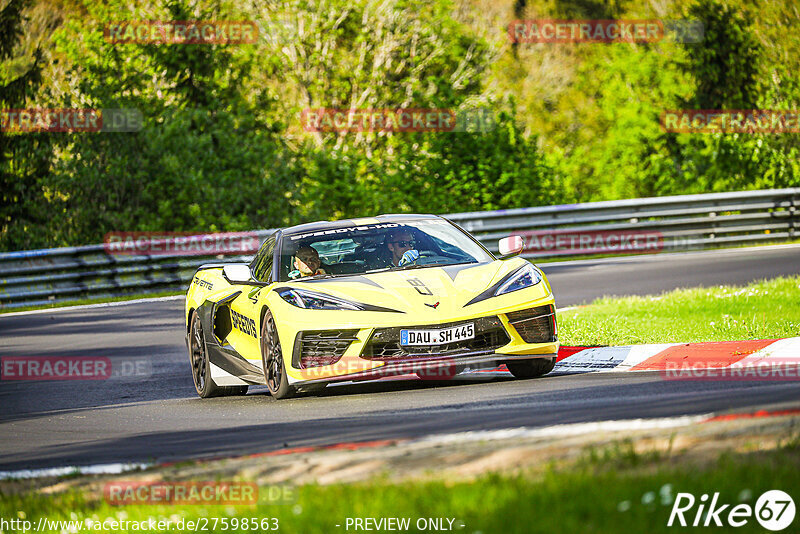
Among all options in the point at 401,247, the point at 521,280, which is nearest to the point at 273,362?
the point at 401,247

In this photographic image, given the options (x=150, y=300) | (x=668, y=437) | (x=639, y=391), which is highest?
(x=668, y=437)

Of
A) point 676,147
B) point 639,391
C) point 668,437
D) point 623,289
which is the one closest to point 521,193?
point 623,289

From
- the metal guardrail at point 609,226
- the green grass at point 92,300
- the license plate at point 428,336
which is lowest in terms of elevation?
the green grass at point 92,300

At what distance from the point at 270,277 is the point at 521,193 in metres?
17.8

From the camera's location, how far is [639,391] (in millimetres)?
8461

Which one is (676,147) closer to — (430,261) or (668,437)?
(430,261)

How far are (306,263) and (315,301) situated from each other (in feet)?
2.93

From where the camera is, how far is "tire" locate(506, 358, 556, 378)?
33.8ft

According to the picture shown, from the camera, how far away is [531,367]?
10398 mm

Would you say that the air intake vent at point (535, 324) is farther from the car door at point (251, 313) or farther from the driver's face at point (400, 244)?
the car door at point (251, 313)

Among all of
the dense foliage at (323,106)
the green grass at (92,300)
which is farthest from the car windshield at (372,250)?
the dense foliage at (323,106)

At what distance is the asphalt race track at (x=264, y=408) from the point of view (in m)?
7.23

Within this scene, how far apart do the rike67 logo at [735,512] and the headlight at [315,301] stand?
5287 millimetres

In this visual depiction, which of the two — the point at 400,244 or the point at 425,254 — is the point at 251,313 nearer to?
the point at 400,244
